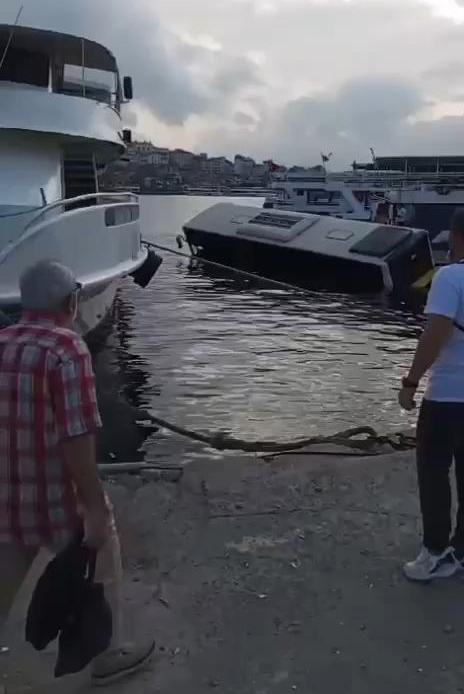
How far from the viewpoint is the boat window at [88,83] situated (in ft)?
43.0

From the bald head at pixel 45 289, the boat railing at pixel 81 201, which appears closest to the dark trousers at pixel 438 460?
the bald head at pixel 45 289

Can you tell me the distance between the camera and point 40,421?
298 cm

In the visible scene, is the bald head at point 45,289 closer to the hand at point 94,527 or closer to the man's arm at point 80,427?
the man's arm at point 80,427

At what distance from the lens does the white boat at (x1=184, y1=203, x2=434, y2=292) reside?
26.7 meters

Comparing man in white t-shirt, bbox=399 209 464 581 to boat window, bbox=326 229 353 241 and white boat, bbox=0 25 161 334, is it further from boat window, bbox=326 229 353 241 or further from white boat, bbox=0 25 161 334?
boat window, bbox=326 229 353 241

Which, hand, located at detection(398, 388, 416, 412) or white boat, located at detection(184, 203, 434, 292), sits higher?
hand, located at detection(398, 388, 416, 412)

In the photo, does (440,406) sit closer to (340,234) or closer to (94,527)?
(94,527)

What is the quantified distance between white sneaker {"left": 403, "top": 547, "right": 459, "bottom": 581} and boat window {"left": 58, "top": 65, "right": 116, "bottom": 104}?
10.7 m

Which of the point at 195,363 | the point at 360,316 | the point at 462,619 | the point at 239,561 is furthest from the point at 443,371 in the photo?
the point at 360,316

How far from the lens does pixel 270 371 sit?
43.7 ft

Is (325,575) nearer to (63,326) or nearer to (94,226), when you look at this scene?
(63,326)

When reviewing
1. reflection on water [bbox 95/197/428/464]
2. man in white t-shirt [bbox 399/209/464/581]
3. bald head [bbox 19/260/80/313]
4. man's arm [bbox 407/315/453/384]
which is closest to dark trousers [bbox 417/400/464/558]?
man in white t-shirt [bbox 399/209/464/581]

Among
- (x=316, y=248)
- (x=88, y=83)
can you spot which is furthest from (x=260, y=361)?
(x=316, y=248)

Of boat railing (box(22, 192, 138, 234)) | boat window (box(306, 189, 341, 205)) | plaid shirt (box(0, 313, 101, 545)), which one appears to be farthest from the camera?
boat window (box(306, 189, 341, 205))
